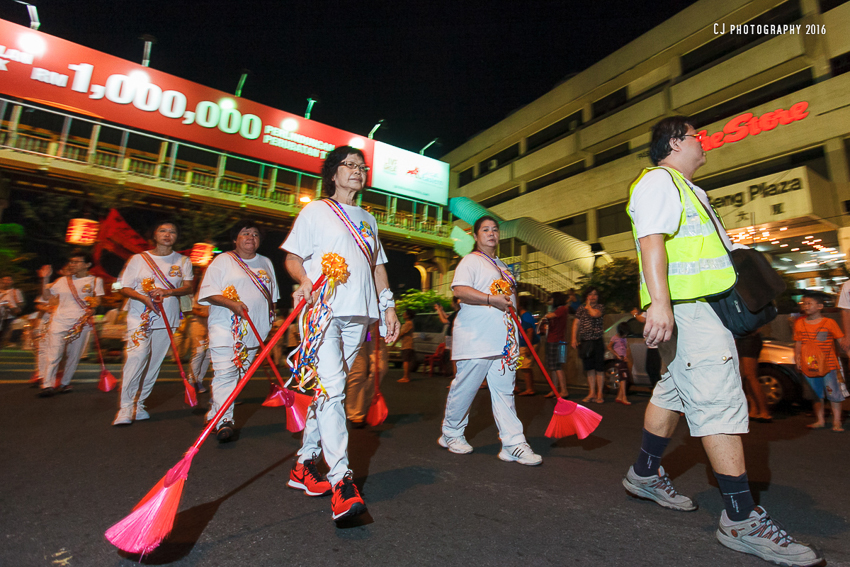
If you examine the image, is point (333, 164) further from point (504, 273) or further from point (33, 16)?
point (33, 16)

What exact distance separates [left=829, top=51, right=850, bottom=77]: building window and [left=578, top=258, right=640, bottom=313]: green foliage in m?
9.58

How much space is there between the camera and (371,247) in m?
2.82

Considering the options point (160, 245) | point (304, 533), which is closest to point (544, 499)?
point (304, 533)

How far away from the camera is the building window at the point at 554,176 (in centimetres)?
2646

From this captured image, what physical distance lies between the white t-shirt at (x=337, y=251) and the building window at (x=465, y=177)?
107 ft

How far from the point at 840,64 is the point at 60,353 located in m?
22.7

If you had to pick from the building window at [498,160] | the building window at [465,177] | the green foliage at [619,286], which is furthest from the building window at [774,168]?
the building window at [465,177]

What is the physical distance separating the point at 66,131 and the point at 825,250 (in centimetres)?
2622

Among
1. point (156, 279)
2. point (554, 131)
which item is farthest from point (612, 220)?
point (156, 279)

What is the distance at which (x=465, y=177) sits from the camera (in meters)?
35.2

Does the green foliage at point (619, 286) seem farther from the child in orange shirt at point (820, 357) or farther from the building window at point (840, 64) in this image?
the building window at point (840, 64)

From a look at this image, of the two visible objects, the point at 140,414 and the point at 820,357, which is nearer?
the point at 140,414

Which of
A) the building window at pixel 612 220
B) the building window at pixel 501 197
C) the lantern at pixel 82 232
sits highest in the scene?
the building window at pixel 501 197

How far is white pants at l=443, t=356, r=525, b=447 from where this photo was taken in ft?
11.4
